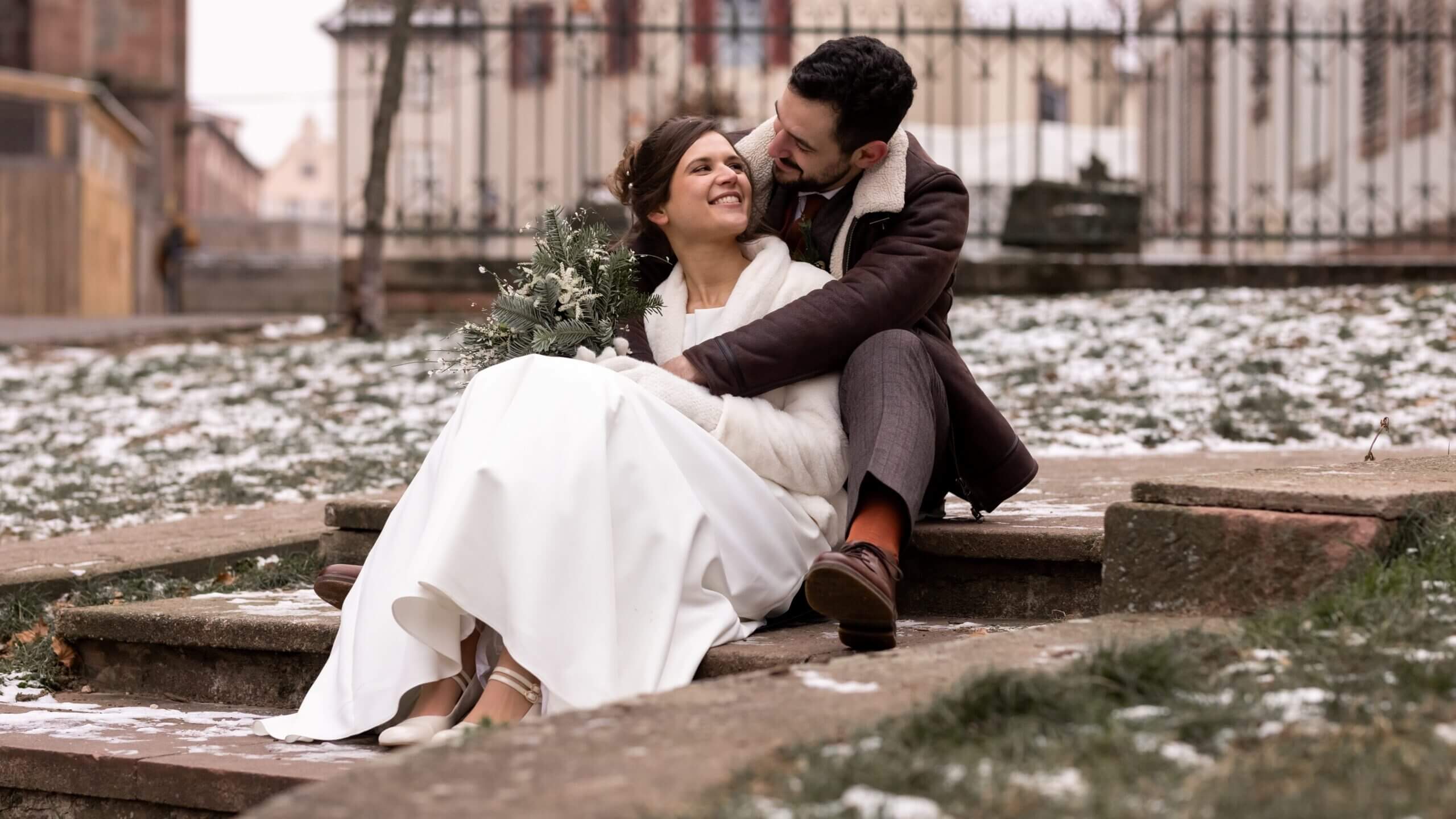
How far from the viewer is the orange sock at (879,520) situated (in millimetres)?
3094

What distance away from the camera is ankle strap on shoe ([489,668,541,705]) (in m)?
2.87

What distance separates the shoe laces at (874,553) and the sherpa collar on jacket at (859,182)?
86 centimetres

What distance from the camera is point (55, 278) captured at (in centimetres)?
2250

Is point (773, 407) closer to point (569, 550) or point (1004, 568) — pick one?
point (1004, 568)

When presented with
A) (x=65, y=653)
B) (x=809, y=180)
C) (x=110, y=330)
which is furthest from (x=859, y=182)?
(x=110, y=330)

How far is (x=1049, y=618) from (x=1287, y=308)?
666cm

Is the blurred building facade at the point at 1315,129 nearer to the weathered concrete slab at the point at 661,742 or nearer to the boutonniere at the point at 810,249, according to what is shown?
the boutonniere at the point at 810,249

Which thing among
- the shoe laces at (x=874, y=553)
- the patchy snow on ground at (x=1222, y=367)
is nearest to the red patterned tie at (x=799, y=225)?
the shoe laces at (x=874, y=553)

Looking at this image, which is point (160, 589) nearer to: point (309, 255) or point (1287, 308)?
point (1287, 308)

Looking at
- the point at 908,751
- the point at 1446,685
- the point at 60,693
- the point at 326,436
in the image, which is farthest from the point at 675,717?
the point at 326,436

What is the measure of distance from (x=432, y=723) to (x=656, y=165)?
4.54 feet

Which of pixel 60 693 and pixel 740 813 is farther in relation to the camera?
pixel 60 693

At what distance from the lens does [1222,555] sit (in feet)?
9.21

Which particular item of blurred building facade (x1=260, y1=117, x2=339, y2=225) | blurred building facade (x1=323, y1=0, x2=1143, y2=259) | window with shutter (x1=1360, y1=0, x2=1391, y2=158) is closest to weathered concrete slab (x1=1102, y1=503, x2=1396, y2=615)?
blurred building facade (x1=323, y1=0, x2=1143, y2=259)
